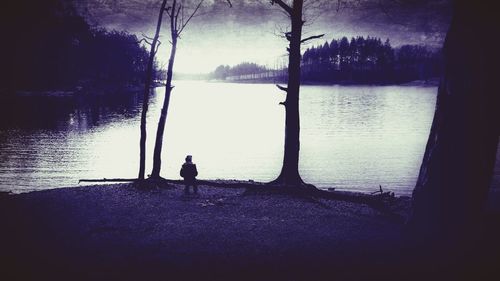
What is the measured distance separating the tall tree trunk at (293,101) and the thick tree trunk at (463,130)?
6407mm

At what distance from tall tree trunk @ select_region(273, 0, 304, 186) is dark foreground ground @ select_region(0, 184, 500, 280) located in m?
1.74

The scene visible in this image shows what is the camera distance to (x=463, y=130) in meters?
6.84

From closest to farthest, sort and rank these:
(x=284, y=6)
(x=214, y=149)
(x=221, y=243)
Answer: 1. (x=221, y=243)
2. (x=284, y=6)
3. (x=214, y=149)

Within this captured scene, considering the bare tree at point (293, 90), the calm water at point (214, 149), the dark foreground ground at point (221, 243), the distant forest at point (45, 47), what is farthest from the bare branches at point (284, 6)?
the distant forest at point (45, 47)

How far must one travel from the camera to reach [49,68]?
83.8m

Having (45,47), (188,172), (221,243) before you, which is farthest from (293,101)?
(45,47)

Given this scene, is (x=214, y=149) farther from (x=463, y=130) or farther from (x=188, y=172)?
(x=463, y=130)

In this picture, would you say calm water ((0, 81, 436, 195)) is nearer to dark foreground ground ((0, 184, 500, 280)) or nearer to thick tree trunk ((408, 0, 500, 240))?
dark foreground ground ((0, 184, 500, 280))

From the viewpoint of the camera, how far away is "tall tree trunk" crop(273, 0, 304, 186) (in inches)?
521

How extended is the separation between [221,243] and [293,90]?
24.0 ft

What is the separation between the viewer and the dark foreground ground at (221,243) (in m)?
6.50

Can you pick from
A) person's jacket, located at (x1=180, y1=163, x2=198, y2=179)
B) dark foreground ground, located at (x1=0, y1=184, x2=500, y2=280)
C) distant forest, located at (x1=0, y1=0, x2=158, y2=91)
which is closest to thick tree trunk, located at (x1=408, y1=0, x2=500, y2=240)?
dark foreground ground, located at (x1=0, y1=184, x2=500, y2=280)

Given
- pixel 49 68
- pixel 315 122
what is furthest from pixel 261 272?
pixel 49 68

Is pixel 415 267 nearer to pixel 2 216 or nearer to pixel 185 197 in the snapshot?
pixel 185 197
